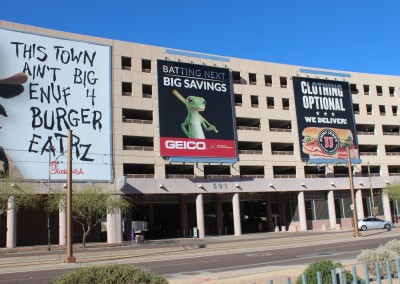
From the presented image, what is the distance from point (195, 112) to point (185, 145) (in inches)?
164

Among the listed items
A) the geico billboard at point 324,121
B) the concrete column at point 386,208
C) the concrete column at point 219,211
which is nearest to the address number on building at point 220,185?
the concrete column at point 219,211

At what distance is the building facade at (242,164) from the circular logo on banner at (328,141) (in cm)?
A: 169

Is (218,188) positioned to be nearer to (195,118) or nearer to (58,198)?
(195,118)

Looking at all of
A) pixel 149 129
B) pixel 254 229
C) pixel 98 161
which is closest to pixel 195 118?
pixel 149 129

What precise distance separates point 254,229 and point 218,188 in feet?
42.4

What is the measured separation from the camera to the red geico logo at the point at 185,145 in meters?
49.3

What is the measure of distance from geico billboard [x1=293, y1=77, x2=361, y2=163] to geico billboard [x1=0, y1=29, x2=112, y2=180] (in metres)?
25.1

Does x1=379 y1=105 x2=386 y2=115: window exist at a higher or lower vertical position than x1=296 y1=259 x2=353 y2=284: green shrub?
higher

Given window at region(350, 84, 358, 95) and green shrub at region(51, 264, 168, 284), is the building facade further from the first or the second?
green shrub at region(51, 264, 168, 284)

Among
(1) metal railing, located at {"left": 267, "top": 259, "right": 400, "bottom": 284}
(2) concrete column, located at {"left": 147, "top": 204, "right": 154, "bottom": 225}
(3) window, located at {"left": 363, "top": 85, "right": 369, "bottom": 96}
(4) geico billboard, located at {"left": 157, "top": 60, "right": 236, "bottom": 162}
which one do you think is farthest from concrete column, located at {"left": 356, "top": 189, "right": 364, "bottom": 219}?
(1) metal railing, located at {"left": 267, "top": 259, "right": 400, "bottom": 284}

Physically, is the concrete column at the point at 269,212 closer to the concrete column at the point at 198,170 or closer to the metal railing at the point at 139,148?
the concrete column at the point at 198,170

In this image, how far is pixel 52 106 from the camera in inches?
1764

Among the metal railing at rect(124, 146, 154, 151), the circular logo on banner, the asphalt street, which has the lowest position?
the asphalt street

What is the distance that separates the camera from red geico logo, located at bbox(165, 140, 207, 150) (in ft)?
162
